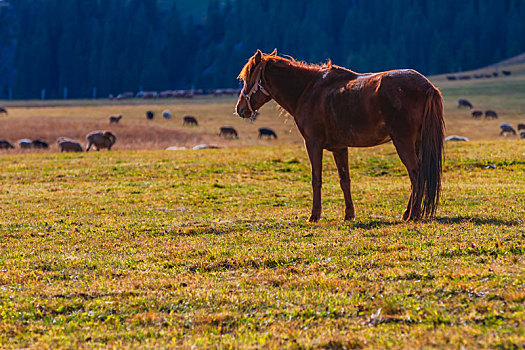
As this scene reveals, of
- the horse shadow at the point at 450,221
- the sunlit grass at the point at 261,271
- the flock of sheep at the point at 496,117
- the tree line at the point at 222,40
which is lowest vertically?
the sunlit grass at the point at 261,271

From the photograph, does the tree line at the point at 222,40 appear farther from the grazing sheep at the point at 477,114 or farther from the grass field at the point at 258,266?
the grass field at the point at 258,266

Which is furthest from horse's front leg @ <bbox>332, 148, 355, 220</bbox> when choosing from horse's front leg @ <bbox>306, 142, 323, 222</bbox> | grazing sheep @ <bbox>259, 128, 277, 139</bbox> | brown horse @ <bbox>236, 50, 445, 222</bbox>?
grazing sheep @ <bbox>259, 128, 277, 139</bbox>

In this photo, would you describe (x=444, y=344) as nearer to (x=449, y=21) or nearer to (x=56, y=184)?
(x=56, y=184)

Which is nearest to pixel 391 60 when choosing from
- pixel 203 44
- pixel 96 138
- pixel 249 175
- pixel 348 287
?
pixel 203 44

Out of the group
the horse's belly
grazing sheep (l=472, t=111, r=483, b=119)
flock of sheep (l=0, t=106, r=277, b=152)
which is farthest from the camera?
grazing sheep (l=472, t=111, r=483, b=119)

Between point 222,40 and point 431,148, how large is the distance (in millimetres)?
191193

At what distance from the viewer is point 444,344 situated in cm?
532

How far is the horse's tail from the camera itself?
1080 centimetres

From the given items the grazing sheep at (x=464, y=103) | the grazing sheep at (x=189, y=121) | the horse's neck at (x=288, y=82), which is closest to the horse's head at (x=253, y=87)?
the horse's neck at (x=288, y=82)

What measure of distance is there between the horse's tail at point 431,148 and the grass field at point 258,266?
578 mm

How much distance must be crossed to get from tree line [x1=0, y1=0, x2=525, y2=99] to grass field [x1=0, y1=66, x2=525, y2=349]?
14293 centimetres

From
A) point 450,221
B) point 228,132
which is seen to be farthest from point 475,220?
point 228,132

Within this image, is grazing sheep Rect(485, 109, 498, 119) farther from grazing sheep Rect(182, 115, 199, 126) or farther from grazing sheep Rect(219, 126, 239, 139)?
grazing sheep Rect(182, 115, 199, 126)

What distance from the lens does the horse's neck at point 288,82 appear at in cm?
1248
